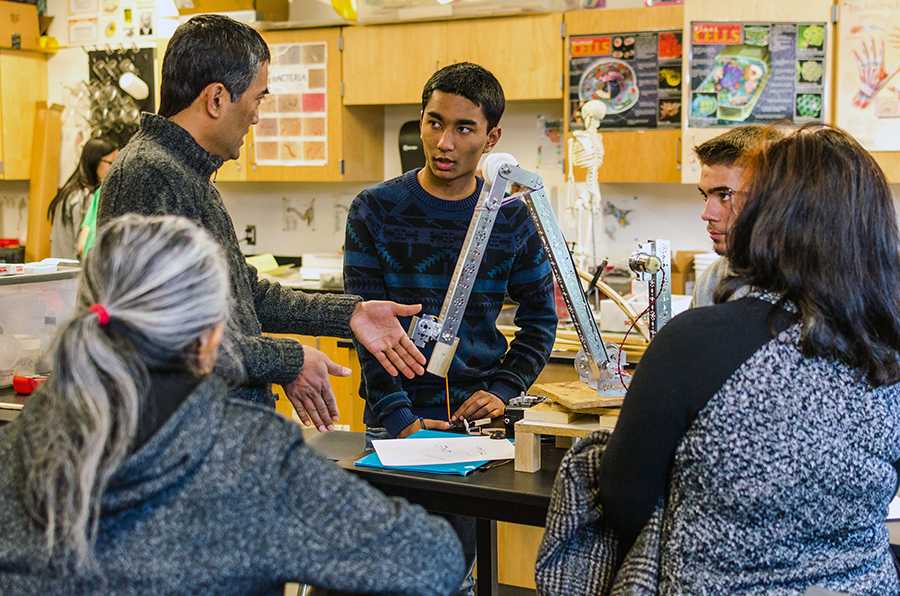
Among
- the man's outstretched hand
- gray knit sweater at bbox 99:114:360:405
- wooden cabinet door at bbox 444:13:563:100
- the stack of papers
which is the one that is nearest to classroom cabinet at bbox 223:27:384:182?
wooden cabinet door at bbox 444:13:563:100

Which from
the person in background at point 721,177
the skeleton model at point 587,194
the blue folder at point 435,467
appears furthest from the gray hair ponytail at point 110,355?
the skeleton model at point 587,194

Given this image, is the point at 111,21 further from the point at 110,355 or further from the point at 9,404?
the point at 110,355

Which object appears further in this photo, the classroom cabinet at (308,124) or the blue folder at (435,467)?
the classroom cabinet at (308,124)

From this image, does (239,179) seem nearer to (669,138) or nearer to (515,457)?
(669,138)

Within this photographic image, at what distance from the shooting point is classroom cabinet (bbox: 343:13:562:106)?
15.5ft

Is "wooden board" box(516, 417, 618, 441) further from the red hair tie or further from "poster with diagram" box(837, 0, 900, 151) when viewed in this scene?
"poster with diagram" box(837, 0, 900, 151)

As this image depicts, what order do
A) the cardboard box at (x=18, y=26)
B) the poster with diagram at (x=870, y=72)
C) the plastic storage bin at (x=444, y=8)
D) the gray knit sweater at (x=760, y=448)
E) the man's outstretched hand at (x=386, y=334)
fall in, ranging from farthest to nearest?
the cardboard box at (x=18, y=26) → the plastic storage bin at (x=444, y=8) → the poster with diagram at (x=870, y=72) → the man's outstretched hand at (x=386, y=334) → the gray knit sweater at (x=760, y=448)

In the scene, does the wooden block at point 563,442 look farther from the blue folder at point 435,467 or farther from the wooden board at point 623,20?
the wooden board at point 623,20

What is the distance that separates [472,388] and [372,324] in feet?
1.31

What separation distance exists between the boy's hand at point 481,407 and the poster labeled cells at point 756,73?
7.30ft

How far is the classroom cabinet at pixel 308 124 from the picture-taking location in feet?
17.0

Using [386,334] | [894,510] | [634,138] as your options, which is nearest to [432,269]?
[386,334]

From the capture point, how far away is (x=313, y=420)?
230 centimetres

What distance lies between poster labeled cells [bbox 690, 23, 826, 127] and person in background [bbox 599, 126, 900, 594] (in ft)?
9.30
